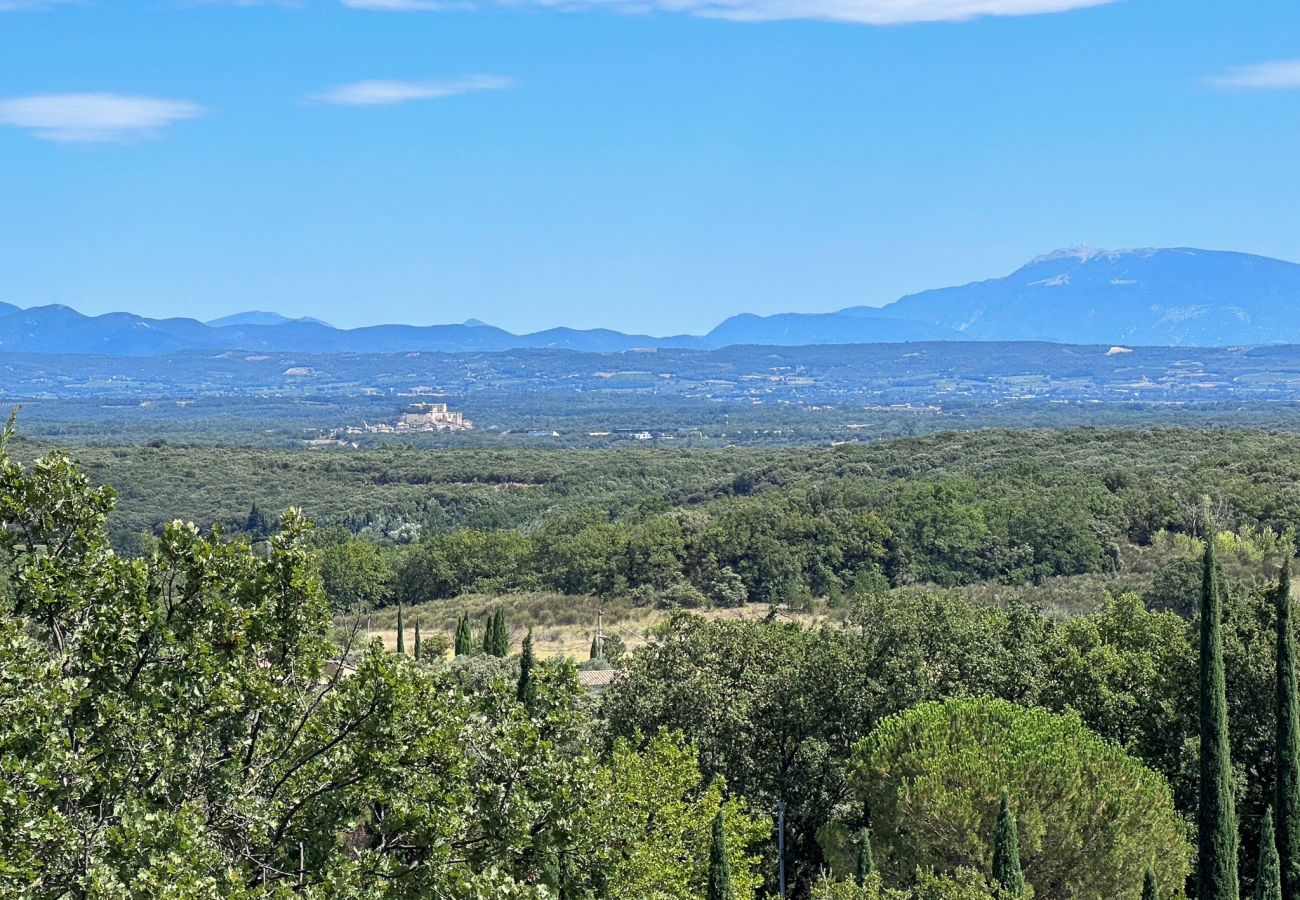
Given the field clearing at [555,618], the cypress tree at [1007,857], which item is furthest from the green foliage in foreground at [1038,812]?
the field clearing at [555,618]

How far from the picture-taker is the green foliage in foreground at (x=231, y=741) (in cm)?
891

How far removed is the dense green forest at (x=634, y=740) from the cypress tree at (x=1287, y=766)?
0.13 ft

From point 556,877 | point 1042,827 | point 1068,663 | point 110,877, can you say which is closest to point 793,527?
point 1068,663

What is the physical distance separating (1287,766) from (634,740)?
10.8 metres

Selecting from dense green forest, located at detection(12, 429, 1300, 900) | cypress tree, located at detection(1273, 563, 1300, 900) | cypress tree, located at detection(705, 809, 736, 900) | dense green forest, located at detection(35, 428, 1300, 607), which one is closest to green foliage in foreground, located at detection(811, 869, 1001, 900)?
dense green forest, located at detection(12, 429, 1300, 900)

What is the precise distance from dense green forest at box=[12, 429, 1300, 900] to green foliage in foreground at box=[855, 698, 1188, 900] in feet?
0.16

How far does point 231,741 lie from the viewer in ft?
33.4

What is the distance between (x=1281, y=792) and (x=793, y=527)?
48574 mm

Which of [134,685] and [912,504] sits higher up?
[134,685]

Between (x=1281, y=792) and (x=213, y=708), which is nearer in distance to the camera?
(x=213, y=708)

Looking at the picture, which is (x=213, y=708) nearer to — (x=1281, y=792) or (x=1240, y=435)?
(x=1281, y=792)

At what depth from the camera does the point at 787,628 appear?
104 ft

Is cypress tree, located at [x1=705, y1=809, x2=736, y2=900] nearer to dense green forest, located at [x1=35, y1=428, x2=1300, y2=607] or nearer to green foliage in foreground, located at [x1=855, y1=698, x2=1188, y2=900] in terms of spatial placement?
green foliage in foreground, located at [x1=855, y1=698, x2=1188, y2=900]

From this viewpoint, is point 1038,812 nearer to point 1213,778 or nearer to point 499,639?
point 1213,778
